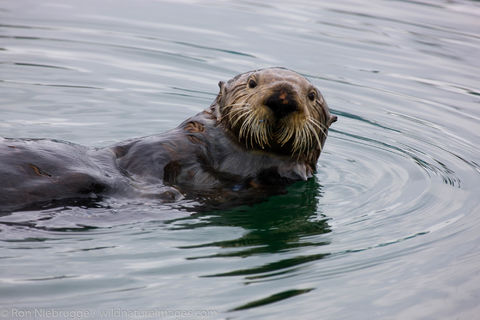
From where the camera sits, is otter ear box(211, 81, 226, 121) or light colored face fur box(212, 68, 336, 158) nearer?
light colored face fur box(212, 68, 336, 158)

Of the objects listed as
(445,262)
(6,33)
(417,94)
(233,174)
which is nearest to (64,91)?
(6,33)

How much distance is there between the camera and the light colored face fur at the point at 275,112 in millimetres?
5203

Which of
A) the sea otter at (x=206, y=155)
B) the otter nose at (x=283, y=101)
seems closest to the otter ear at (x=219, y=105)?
the sea otter at (x=206, y=155)

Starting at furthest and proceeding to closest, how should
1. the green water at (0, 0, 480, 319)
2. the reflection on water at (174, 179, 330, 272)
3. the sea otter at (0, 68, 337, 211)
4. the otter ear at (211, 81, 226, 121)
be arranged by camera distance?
the otter ear at (211, 81, 226, 121), the sea otter at (0, 68, 337, 211), the reflection on water at (174, 179, 330, 272), the green water at (0, 0, 480, 319)

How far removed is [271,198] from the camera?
5.57m

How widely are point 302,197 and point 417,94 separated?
3.87m

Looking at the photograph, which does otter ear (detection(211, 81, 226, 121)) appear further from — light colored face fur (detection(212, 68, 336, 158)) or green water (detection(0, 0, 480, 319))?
green water (detection(0, 0, 480, 319))

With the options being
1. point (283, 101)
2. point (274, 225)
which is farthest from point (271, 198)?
point (283, 101)

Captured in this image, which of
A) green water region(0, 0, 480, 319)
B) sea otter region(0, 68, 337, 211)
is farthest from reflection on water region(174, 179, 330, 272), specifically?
sea otter region(0, 68, 337, 211)

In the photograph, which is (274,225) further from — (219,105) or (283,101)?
(219,105)

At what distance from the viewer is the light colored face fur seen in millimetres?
5203

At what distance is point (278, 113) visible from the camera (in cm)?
Answer: 524

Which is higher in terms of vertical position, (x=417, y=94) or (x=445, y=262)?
(x=417, y=94)

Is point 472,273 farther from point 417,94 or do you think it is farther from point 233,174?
point 417,94
